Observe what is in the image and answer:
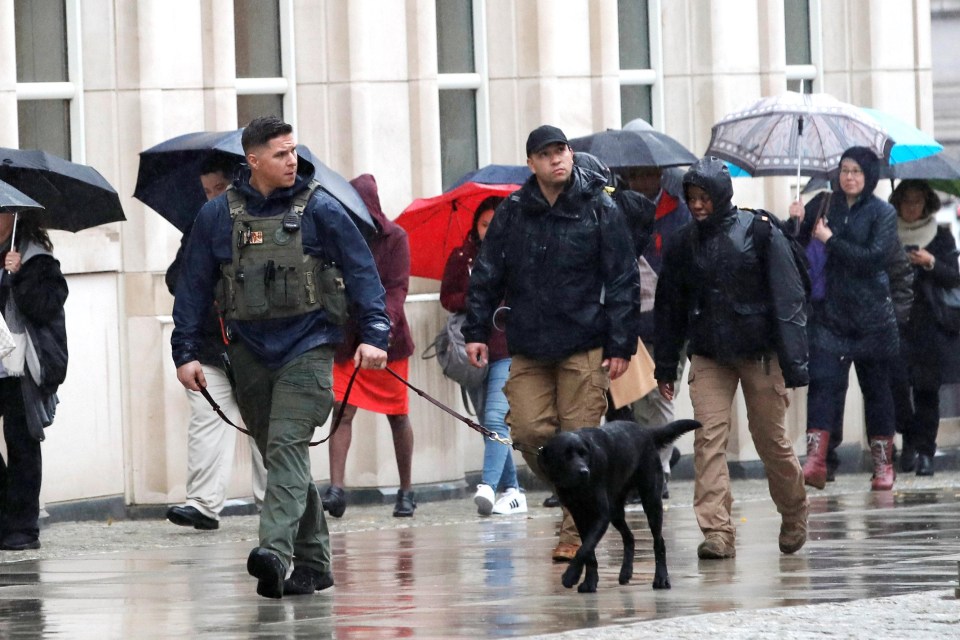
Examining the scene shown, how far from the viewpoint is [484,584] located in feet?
34.5

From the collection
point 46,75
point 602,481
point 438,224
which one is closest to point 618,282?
point 602,481

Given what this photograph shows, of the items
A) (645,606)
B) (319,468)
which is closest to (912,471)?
(319,468)

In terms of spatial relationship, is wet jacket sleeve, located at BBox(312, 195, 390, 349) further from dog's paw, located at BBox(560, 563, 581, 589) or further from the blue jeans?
the blue jeans

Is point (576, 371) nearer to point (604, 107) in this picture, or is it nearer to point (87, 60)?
point (87, 60)

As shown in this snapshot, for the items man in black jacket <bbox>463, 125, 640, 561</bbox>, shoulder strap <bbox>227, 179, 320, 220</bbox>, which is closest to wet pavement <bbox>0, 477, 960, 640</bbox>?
man in black jacket <bbox>463, 125, 640, 561</bbox>

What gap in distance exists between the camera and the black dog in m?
10.0

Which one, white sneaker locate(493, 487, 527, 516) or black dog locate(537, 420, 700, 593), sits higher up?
black dog locate(537, 420, 700, 593)

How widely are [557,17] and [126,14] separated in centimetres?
336

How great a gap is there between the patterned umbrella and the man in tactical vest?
213 inches

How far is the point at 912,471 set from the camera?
17391 millimetres

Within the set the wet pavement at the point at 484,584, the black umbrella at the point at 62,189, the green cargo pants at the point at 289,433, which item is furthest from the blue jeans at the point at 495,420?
the green cargo pants at the point at 289,433

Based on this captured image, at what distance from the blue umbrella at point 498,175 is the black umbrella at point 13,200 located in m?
3.62

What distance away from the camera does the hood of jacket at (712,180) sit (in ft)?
36.8

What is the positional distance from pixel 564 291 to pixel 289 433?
69.7 inches
